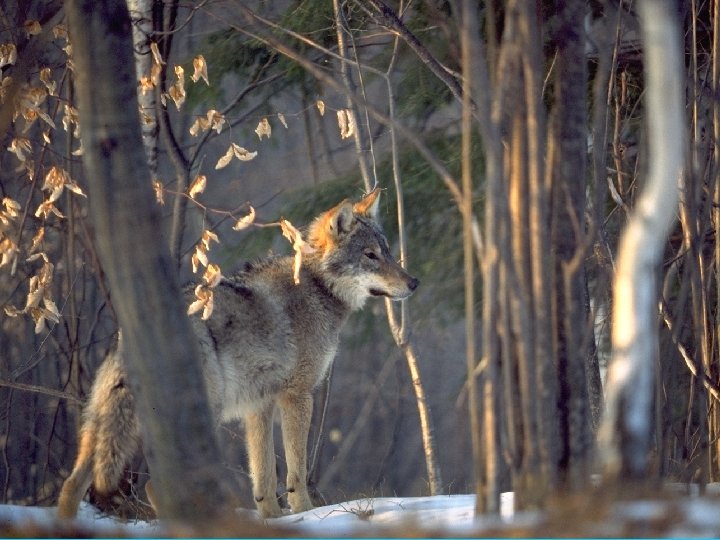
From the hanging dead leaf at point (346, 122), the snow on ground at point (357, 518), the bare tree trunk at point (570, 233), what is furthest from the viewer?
the hanging dead leaf at point (346, 122)

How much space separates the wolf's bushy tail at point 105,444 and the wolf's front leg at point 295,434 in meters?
1.28

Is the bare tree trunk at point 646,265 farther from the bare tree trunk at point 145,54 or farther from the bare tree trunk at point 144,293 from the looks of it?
the bare tree trunk at point 145,54

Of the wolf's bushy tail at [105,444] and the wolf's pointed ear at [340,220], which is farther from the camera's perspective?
the wolf's pointed ear at [340,220]

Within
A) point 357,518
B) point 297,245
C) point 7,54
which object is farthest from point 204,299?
point 7,54

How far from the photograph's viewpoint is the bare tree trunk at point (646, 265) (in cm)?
253

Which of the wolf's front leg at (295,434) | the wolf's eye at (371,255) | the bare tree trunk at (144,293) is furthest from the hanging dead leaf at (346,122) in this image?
the bare tree trunk at (144,293)

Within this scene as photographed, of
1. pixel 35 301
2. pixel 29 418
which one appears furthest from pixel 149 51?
pixel 29 418

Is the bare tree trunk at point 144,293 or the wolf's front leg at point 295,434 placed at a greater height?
the bare tree trunk at point 144,293

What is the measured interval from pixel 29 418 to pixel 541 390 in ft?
27.2

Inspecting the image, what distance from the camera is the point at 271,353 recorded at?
5.62 meters

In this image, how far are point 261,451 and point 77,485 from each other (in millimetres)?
1542

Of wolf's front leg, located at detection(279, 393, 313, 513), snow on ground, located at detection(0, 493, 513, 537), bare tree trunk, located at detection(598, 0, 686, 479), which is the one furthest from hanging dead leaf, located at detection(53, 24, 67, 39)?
bare tree trunk, located at detection(598, 0, 686, 479)

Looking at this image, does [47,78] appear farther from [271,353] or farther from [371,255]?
[371,255]

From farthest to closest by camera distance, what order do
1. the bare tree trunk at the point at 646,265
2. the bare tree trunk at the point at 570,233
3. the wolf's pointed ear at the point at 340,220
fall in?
the wolf's pointed ear at the point at 340,220 < the bare tree trunk at the point at 570,233 < the bare tree trunk at the point at 646,265
